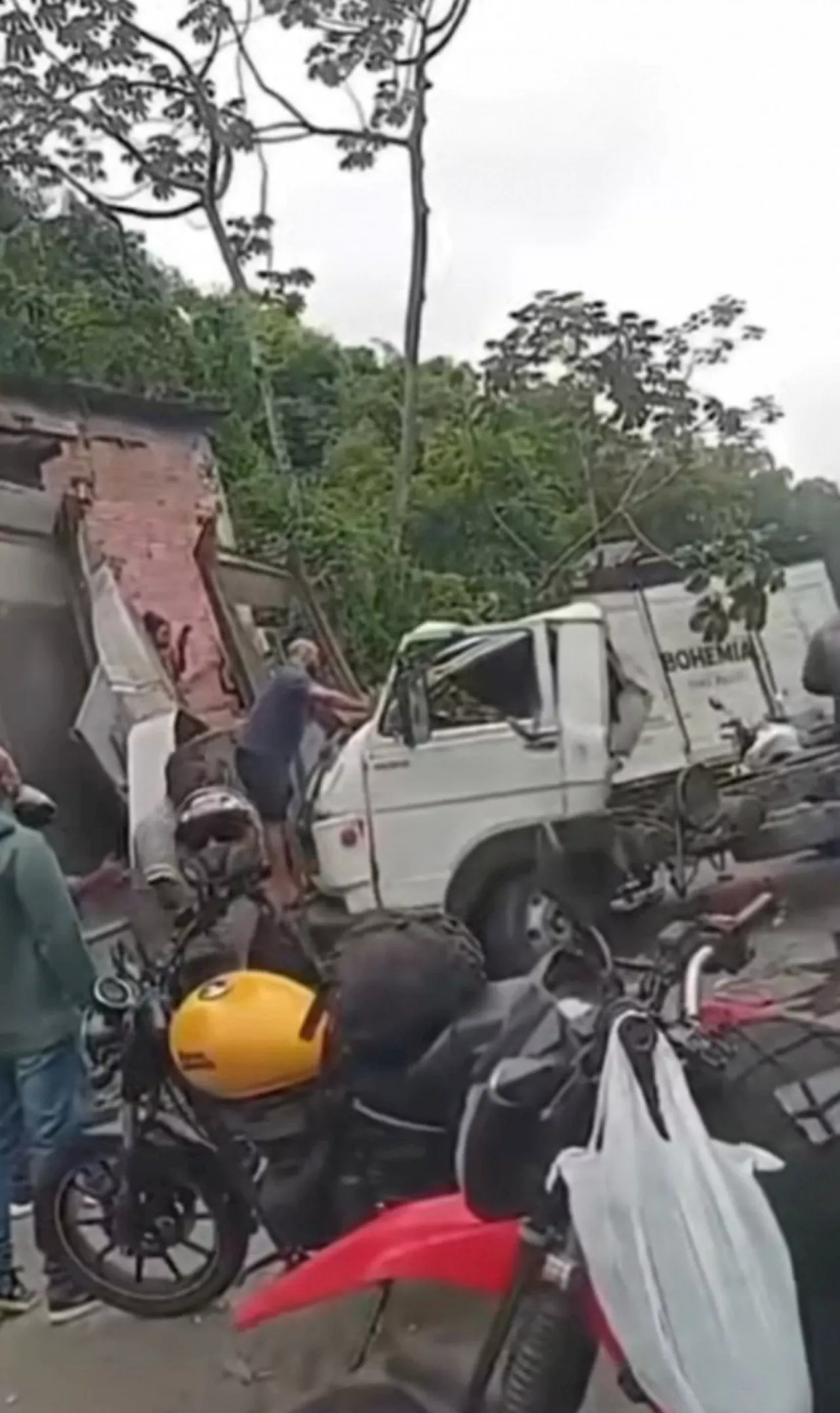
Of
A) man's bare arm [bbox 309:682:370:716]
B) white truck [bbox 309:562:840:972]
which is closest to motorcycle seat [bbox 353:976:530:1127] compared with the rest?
white truck [bbox 309:562:840:972]

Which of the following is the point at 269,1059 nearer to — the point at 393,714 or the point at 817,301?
the point at 393,714

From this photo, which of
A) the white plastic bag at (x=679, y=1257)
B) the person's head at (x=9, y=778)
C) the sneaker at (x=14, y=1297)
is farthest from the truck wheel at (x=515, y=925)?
the sneaker at (x=14, y=1297)

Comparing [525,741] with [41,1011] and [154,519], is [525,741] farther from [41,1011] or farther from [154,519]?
[41,1011]

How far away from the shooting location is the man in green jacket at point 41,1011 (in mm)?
3002

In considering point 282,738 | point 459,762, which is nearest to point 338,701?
point 282,738

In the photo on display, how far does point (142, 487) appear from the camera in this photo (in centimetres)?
280

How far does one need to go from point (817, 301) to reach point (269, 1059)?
1375 millimetres

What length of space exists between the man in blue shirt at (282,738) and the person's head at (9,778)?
0.38m

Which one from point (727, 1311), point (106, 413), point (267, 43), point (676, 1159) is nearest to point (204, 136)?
point (267, 43)

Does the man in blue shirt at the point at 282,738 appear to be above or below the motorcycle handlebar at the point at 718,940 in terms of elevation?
above

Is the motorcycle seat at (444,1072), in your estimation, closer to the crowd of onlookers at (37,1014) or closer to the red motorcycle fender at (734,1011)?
the red motorcycle fender at (734,1011)

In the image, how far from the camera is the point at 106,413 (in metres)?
2.82

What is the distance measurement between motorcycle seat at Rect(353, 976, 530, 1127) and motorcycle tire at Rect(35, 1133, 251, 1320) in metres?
0.41

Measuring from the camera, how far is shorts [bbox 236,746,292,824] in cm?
273
